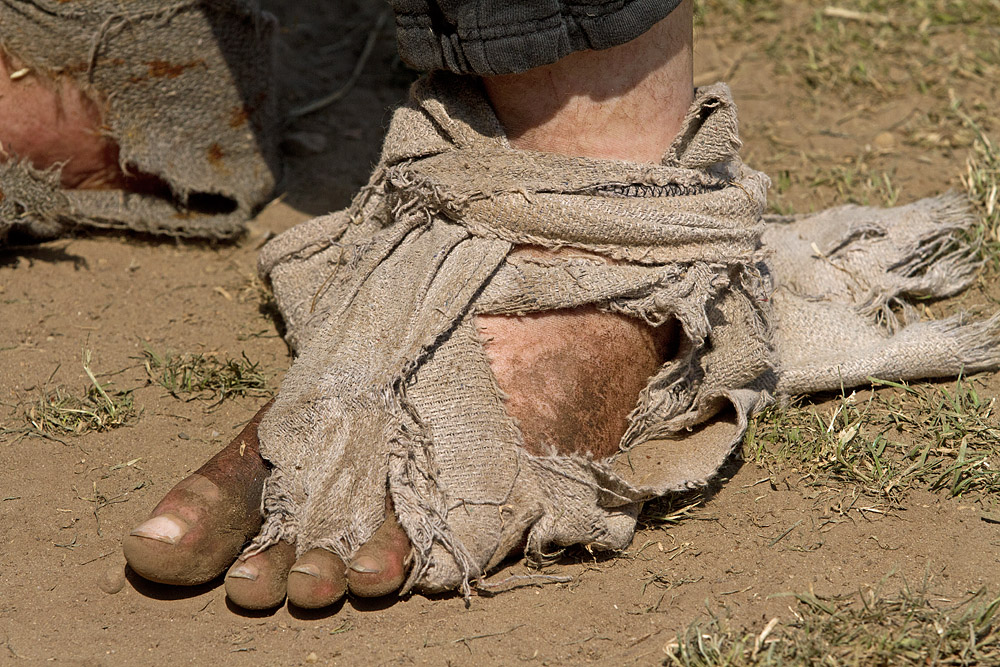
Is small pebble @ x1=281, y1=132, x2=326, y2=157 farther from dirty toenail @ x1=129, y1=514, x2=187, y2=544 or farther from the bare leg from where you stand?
dirty toenail @ x1=129, y1=514, x2=187, y2=544

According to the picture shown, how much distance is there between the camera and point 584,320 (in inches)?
65.6

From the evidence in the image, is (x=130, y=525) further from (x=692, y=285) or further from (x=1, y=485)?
(x=692, y=285)

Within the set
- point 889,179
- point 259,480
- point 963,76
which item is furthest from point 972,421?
point 963,76

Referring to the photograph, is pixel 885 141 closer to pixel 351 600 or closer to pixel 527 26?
pixel 527 26

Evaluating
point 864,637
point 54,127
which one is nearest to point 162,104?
point 54,127

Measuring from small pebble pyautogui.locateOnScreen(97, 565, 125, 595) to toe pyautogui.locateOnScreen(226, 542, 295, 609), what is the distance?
180mm

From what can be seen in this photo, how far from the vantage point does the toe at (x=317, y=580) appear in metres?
1.43

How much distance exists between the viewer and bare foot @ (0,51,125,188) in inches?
87.0

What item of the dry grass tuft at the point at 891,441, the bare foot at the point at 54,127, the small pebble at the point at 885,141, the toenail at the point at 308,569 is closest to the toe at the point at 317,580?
the toenail at the point at 308,569

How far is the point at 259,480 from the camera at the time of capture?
1.56m

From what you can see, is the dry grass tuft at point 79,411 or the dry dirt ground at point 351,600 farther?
the dry grass tuft at point 79,411

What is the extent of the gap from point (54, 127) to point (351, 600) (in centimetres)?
139

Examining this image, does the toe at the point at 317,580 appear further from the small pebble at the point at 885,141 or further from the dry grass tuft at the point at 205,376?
the small pebble at the point at 885,141

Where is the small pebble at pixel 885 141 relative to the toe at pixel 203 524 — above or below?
above
